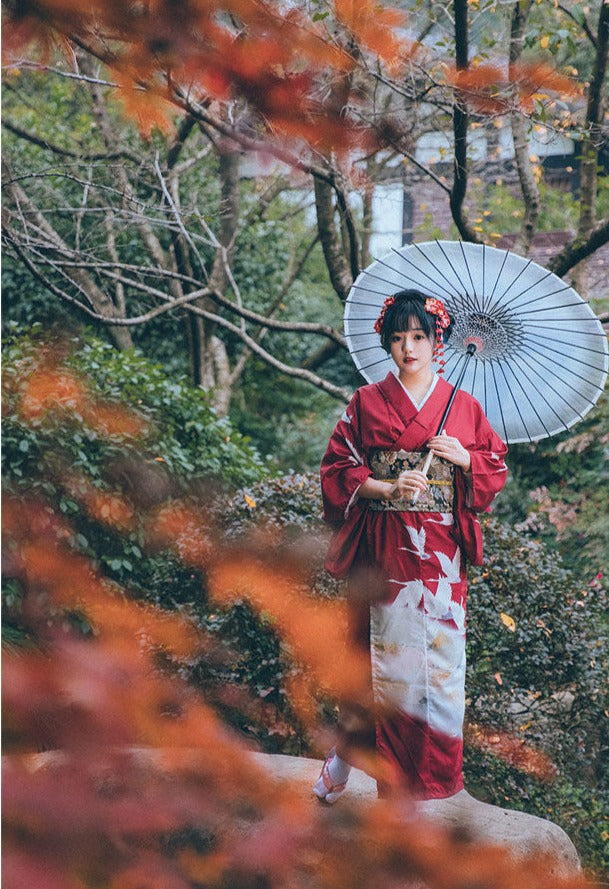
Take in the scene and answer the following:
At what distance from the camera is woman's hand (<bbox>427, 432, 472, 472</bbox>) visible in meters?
2.67

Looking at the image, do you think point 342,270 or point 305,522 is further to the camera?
point 342,270

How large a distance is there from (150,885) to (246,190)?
6.95m

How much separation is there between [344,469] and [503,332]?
0.74 metres

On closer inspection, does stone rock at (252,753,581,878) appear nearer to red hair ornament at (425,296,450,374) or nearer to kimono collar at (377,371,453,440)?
kimono collar at (377,371,453,440)

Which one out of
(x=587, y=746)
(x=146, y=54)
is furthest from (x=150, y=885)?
(x=146, y=54)

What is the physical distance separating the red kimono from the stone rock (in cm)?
21

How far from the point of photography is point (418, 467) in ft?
8.91

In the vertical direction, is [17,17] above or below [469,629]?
above

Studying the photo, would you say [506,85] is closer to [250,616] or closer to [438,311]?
[438,311]

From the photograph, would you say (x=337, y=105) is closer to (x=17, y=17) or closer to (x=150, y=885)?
(x=17, y=17)

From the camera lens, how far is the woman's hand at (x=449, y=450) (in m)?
2.67

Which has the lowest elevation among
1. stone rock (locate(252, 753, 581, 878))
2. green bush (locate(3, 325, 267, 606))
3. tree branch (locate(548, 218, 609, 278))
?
stone rock (locate(252, 753, 581, 878))

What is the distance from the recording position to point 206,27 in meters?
2.26

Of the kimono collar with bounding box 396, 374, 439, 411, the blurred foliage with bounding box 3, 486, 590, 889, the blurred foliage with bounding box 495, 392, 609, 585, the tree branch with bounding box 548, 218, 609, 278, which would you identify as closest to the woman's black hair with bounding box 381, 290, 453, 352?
the kimono collar with bounding box 396, 374, 439, 411
